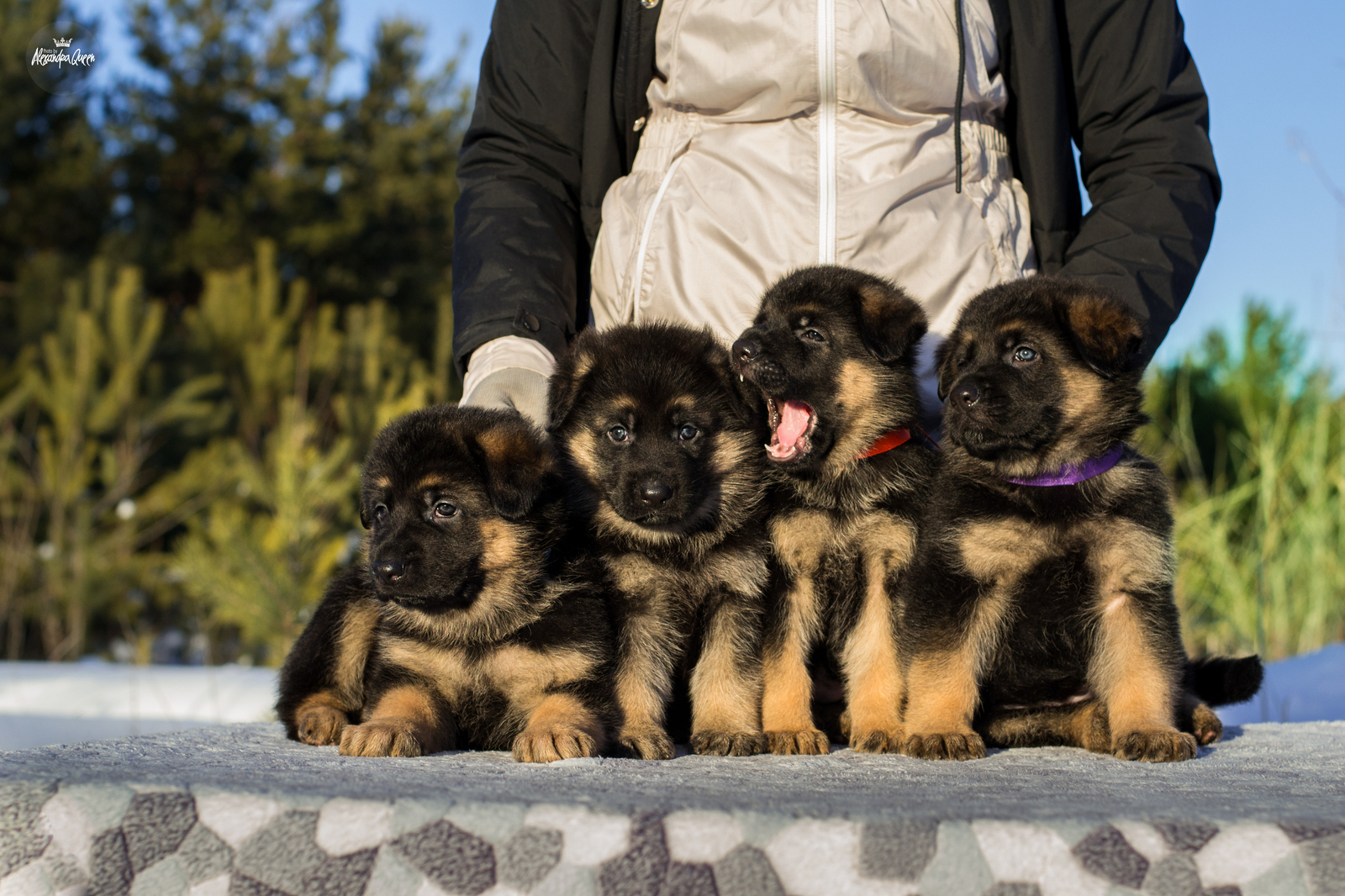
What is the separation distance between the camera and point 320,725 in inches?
117

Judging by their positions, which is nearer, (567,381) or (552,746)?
(552,746)

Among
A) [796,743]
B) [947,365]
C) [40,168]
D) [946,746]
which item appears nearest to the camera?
[946,746]

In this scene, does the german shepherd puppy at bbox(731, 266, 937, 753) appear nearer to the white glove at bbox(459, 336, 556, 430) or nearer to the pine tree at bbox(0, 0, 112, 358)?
the white glove at bbox(459, 336, 556, 430)

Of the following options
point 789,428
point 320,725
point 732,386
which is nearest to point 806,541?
point 789,428

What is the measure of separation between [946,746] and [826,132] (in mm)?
1902

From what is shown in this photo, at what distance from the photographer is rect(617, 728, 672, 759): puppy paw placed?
2730 millimetres

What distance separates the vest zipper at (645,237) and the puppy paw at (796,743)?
59.6 inches

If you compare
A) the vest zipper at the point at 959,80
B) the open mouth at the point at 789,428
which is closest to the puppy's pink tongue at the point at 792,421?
the open mouth at the point at 789,428

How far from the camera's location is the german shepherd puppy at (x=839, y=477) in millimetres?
3176

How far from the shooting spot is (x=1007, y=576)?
2916 millimetres

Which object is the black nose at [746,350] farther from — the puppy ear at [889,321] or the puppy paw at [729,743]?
the puppy paw at [729,743]

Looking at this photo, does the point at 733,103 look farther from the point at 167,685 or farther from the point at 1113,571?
the point at 167,685

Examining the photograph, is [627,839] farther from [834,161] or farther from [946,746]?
[834,161]

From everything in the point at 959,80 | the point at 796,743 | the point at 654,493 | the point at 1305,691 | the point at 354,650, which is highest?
the point at 959,80
